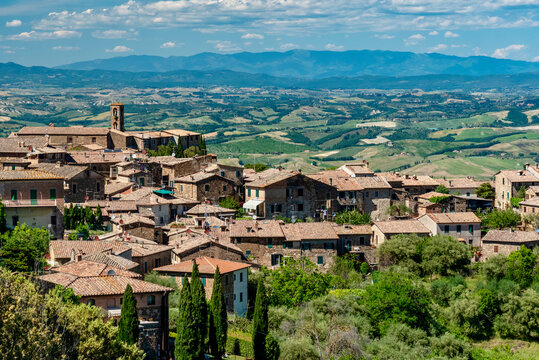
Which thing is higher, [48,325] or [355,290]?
[48,325]

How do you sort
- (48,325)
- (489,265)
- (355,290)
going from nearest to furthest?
(48,325) < (355,290) < (489,265)

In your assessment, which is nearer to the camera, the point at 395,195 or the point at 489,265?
the point at 489,265

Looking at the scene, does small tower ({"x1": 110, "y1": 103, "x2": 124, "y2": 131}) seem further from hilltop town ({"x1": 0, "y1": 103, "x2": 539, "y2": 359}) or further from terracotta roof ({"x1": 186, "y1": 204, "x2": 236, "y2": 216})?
terracotta roof ({"x1": 186, "y1": 204, "x2": 236, "y2": 216})

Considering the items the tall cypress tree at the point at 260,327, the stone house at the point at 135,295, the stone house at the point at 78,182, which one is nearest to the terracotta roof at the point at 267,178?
the stone house at the point at 78,182

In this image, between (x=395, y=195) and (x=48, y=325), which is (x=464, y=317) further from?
(x=48, y=325)

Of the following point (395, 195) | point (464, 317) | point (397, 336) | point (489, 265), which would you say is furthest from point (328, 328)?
point (395, 195)

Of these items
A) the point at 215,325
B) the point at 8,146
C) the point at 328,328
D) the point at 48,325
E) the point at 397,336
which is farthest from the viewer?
the point at 8,146
